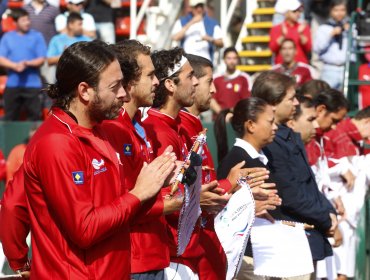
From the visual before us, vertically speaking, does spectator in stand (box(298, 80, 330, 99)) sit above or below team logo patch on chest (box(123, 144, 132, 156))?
below

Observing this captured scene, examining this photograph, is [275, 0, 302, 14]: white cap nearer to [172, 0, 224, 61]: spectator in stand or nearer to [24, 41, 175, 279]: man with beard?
[172, 0, 224, 61]: spectator in stand

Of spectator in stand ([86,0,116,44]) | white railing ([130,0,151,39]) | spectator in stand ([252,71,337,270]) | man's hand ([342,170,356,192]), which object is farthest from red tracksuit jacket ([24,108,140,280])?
white railing ([130,0,151,39])

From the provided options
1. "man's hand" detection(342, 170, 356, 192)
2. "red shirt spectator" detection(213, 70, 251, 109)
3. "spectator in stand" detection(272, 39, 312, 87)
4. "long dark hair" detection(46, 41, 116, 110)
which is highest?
"long dark hair" detection(46, 41, 116, 110)

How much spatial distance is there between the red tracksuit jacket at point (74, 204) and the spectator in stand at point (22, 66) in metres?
9.20

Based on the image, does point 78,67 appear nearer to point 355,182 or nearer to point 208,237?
point 208,237

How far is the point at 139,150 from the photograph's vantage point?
497 centimetres

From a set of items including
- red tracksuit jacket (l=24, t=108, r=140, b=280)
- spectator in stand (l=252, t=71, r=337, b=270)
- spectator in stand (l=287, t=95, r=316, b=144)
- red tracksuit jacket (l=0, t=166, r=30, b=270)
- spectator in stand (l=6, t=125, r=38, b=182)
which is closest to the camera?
red tracksuit jacket (l=24, t=108, r=140, b=280)

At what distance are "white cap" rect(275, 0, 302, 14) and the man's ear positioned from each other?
10574 mm

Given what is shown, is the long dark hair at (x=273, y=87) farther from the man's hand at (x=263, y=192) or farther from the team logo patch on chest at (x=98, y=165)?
the team logo patch on chest at (x=98, y=165)

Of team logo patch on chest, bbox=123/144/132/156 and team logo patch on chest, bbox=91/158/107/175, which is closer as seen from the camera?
team logo patch on chest, bbox=91/158/107/175

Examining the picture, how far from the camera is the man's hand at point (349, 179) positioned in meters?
9.53

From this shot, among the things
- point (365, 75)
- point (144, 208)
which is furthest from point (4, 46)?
point (144, 208)

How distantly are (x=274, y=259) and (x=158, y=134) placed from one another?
192 centimetres

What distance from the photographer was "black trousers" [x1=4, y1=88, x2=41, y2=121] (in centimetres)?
1327
